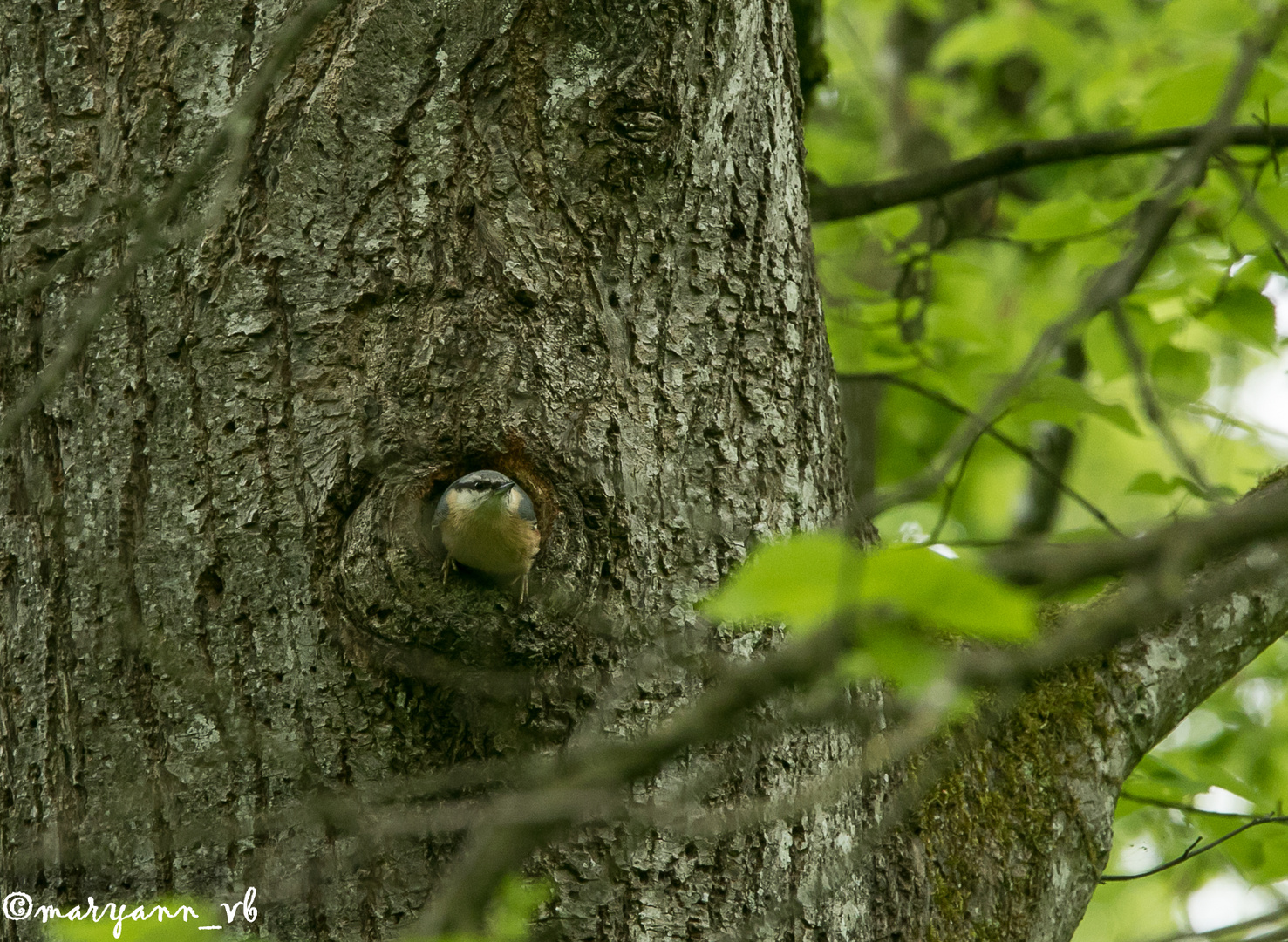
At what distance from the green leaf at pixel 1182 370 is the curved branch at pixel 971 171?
0.54 metres

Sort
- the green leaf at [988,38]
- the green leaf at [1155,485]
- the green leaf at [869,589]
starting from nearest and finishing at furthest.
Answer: the green leaf at [869,589] < the green leaf at [1155,485] < the green leaf at [988,38]

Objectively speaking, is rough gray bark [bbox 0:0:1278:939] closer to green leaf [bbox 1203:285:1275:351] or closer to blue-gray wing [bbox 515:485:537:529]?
blue-gray wing [bbox 515:485:537:529]

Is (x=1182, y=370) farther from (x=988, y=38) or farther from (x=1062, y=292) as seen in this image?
(x=1062, y=292)

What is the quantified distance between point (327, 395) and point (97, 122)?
62 centimetres

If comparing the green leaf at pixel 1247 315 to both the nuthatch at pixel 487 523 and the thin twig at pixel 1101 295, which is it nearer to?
the thin twig at pixel 1101 295

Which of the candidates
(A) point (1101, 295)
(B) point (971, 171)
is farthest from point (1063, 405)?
(A) point (1101, 295)

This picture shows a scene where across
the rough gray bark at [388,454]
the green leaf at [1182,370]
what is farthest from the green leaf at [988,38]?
the rough gray bark at [388,454]

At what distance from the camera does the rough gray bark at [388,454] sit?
66.8 inches

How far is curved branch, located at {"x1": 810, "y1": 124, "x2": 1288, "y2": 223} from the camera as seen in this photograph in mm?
3072

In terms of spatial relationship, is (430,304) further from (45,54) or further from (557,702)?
(45,54)

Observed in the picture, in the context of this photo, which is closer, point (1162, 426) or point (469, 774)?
point (469, 774)

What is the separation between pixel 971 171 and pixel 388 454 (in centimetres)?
206

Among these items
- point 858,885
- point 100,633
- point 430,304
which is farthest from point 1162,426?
point 100,633

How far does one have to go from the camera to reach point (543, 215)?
186cm
